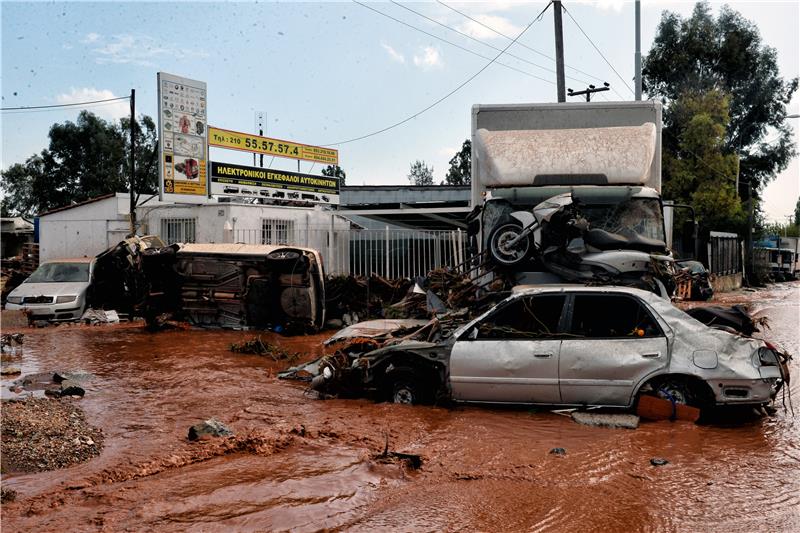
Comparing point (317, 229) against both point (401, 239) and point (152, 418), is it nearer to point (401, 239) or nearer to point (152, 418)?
point (401, 239)

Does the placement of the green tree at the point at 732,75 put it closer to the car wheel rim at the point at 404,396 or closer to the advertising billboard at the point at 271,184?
the advertising billboard at the point at 271,184

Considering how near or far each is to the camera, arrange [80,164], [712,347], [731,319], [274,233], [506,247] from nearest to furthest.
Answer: [712,347]
[731,319]
[506,247]
[274,233]
[80,164]

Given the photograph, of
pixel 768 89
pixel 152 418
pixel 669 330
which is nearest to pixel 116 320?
pixel 152 418

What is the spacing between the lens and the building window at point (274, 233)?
20.3 meters

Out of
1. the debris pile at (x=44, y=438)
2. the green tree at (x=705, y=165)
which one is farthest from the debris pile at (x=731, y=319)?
the green tree at (x=705, y=165)

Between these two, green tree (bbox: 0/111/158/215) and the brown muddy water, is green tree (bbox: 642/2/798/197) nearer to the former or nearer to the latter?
green tree (bbox: 0/111/158/215)

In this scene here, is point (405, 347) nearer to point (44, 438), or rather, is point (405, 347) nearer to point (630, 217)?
point (44, 438)

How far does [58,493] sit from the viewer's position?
486 centimetres

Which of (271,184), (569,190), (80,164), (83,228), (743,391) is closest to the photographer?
(743,391)

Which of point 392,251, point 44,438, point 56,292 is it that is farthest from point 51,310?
point 44,438

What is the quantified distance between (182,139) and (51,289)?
678 centimetres

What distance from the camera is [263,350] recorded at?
11680 mm

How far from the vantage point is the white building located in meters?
18.5

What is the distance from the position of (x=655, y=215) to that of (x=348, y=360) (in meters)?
4.30
